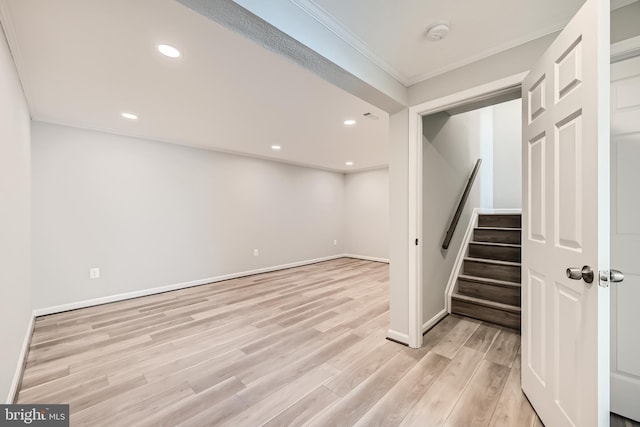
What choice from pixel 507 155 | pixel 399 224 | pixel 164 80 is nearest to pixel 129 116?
pixel 164 80

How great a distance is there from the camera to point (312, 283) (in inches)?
172

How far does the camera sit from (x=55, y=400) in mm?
1628

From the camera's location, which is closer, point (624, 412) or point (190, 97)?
point (624, 412)

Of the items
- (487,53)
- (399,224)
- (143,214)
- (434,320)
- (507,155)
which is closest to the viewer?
(487,53)

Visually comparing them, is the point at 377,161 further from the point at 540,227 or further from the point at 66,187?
the point at 66,187

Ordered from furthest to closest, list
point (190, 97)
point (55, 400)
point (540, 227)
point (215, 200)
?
1. point (215, 200)
2. point (190, 97)
3. point (55, 400)
4. point (540, 227)

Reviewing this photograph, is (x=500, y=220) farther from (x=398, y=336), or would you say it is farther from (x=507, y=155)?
(x=398, y=336)

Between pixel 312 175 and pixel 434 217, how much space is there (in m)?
3.83

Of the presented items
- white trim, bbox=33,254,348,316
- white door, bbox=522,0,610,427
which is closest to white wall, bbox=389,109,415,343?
white door, bbox=522,0,610,427

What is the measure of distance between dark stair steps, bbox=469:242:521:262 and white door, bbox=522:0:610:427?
5.82 ft

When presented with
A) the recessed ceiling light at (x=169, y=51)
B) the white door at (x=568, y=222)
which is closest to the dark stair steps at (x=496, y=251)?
the white door at (x=568, y=222)

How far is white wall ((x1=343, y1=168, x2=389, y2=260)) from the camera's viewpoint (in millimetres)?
6223

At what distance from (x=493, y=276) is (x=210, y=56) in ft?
11.8

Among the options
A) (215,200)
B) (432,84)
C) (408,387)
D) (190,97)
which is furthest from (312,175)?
(408,387)
